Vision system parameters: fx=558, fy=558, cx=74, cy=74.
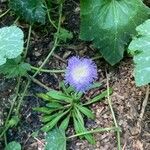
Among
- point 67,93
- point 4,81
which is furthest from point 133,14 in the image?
point 4,81

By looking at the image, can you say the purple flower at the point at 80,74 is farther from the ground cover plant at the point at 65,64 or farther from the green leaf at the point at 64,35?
the green leaf at the point at 64,35

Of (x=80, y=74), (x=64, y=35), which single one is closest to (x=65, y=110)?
(x=80, y=74)

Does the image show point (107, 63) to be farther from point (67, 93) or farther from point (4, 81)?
point (4, 81)

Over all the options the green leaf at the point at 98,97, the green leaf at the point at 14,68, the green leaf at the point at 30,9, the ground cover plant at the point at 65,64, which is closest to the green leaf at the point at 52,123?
the ground cover plant at the point at 65,64

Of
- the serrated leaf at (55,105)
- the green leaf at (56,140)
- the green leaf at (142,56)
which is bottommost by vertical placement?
the green leaf at (56,140)

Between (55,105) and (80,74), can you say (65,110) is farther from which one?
(80,74)

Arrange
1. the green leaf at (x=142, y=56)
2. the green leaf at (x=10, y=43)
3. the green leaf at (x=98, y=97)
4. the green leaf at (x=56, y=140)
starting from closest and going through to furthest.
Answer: the green leaf at (x=142, y=56) → the green leaf at (x=10, y=43) → the green leaf at (x=56, y=140) → the green leaf at (x=98, y=97)

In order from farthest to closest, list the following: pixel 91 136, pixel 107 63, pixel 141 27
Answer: pixel 107 63 → pixel 91 136 → pixel 141 27
